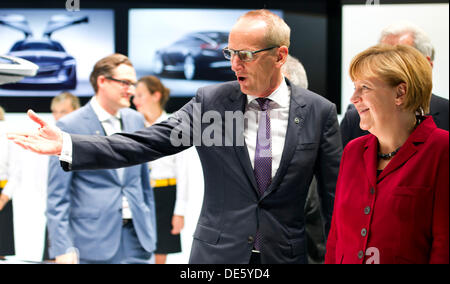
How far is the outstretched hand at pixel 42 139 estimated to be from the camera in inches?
78.2

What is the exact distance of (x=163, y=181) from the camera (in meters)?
4.93

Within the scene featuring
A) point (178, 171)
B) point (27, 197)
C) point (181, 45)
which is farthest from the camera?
point (27, 197)

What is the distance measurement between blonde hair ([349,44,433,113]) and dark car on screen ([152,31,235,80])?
2652mm

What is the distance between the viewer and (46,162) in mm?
5121

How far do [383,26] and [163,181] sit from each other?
2289 mm

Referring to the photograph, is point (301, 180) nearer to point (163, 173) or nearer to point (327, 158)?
point (327, 158)

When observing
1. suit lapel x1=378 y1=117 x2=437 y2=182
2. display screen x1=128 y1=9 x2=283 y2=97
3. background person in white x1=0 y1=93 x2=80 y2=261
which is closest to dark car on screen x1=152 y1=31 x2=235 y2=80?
display screen x1=128 y1=9 x2=283 y2=97

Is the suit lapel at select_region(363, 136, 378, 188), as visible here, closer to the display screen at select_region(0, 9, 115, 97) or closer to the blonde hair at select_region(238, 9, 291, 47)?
the blonde hair at select_region(238, 9, 291, 47)

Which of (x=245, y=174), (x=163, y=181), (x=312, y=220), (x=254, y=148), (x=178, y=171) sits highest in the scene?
(x=254, y=148)

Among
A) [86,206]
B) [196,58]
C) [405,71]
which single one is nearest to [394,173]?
[405,71]

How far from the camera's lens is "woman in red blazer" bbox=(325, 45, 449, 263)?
1.66 metres

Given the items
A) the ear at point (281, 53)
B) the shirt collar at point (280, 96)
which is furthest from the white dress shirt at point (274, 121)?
the ear at point (281, 53)

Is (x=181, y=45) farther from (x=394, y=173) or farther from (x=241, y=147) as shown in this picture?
(x=394, y=173)
